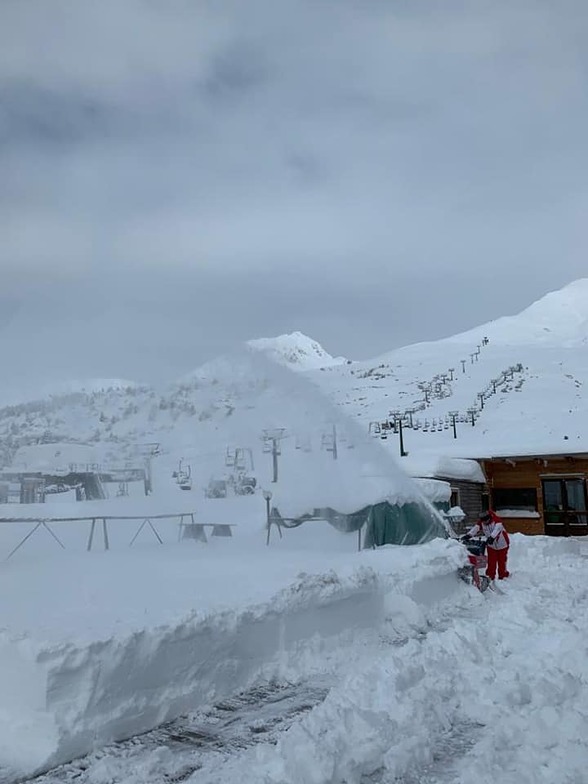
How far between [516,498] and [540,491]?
0.99 m

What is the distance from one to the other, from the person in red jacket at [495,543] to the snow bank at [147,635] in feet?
8.12

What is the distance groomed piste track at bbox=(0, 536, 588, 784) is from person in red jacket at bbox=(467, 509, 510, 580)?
3.98 metres

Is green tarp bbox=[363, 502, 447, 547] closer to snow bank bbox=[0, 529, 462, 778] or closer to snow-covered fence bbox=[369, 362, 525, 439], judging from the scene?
snow bank bbox=[0, 529, 462, 778]

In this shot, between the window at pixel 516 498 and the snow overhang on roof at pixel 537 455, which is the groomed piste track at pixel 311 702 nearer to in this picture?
Result: the snow overhang on roof at pixel 537 455

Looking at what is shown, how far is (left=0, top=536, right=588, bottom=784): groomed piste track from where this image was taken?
387 centimetres

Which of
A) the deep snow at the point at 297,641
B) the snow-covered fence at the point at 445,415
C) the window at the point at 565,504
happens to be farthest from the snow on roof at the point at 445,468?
the snow-covered fence at the point at 445,415

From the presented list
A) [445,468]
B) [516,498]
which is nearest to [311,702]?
[445,468]

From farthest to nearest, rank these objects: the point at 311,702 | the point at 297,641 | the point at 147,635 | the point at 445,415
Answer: the point at 445,415 → the point at 297,641 → the point at 311,702 → the point at 147,635

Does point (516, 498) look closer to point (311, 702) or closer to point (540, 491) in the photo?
point (540, 491)

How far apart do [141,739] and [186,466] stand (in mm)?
17126

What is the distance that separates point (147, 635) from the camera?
16.0 feet

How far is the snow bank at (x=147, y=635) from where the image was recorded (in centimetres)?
421

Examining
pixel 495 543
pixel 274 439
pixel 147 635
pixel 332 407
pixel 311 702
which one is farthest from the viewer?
pixel 274 439

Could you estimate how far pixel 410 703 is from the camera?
15.7ft
